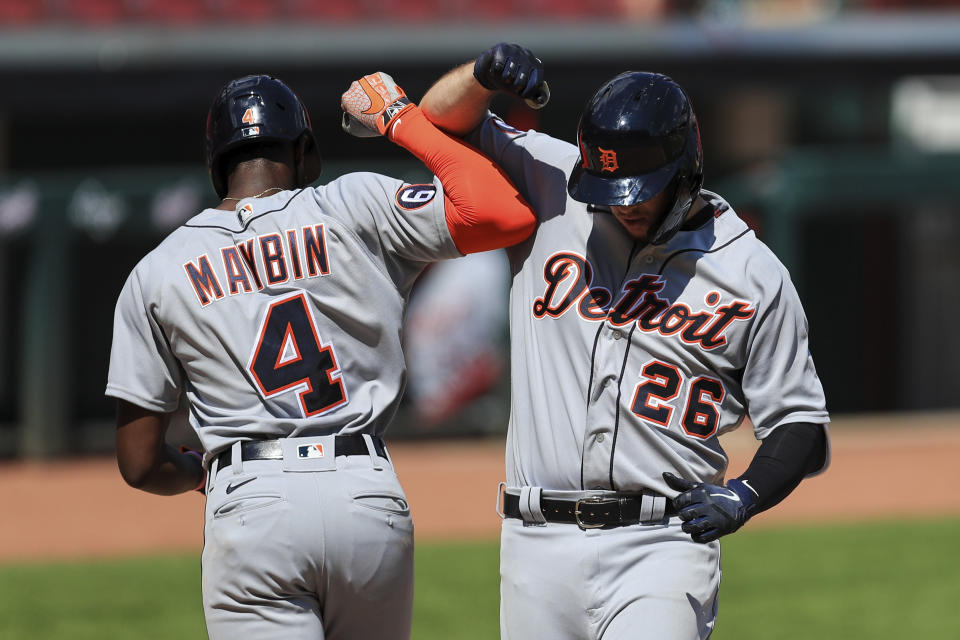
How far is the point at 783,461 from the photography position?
2.86m

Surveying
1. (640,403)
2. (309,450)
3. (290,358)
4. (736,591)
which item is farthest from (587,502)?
(736,591)

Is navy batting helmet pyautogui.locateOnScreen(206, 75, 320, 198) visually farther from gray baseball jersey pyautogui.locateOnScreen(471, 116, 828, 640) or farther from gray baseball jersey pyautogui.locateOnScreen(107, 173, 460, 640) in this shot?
gray baseball jersey pyautogui.locateOnScreen(471, 116, 828, 640)

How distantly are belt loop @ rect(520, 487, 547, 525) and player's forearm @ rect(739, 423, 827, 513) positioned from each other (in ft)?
1.50

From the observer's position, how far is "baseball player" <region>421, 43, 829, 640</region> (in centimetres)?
286

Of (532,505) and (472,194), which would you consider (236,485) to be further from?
(472,194)

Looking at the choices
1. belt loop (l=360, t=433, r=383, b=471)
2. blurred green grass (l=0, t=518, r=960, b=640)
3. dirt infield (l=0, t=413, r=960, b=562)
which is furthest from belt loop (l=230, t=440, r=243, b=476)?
dirt infield (l=0, t=413, r=960, b=562)

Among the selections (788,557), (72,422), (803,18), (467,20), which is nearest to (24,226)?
(72,422)

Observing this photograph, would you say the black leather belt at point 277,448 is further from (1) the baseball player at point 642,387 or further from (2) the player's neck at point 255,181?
(2) the player's neck at point 255,181

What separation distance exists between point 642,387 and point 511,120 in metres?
9.86

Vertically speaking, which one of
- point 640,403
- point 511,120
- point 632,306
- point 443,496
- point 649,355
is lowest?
point 443,496

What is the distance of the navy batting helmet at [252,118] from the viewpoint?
2973 millimetres

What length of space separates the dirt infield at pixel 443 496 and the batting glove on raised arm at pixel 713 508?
6.41 metres

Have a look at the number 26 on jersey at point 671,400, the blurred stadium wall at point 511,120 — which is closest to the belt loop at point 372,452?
the number 26 on jersey at point 671,400

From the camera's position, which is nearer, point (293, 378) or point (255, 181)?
point (293, 378)
